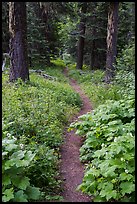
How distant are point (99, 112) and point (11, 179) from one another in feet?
11.6

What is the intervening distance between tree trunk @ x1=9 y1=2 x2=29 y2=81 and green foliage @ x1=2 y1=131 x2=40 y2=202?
25.2 feet

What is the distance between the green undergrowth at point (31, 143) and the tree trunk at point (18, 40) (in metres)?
0.67

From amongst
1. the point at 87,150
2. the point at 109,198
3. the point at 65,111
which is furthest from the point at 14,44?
the point at 109,198

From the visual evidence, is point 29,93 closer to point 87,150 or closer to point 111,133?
point 87,150

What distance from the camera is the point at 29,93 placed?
10016 millimetres

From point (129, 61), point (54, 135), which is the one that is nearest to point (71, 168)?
point (54, 135)

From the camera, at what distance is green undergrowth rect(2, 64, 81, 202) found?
428cm

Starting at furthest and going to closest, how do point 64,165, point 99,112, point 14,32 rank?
point 14,32, point 99,112, point 64,165

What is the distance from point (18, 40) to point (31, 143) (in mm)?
7016

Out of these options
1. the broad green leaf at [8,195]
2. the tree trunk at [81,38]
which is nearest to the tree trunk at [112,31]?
the tree trunk at [81,38]

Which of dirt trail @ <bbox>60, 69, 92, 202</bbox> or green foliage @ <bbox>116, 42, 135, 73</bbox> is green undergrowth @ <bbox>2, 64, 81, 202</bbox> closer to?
dirt trail @ <bbox>60, 69, 92, 202</bbox>

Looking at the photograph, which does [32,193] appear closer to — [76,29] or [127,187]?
[127,187]

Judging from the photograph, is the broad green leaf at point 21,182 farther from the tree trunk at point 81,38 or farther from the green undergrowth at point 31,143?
the tree trunk at point 81,38

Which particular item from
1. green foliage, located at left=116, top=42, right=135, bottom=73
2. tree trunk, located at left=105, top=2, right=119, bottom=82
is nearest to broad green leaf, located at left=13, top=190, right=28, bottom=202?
green foliage, located at left=116, top=42, right=135, bottom=73
